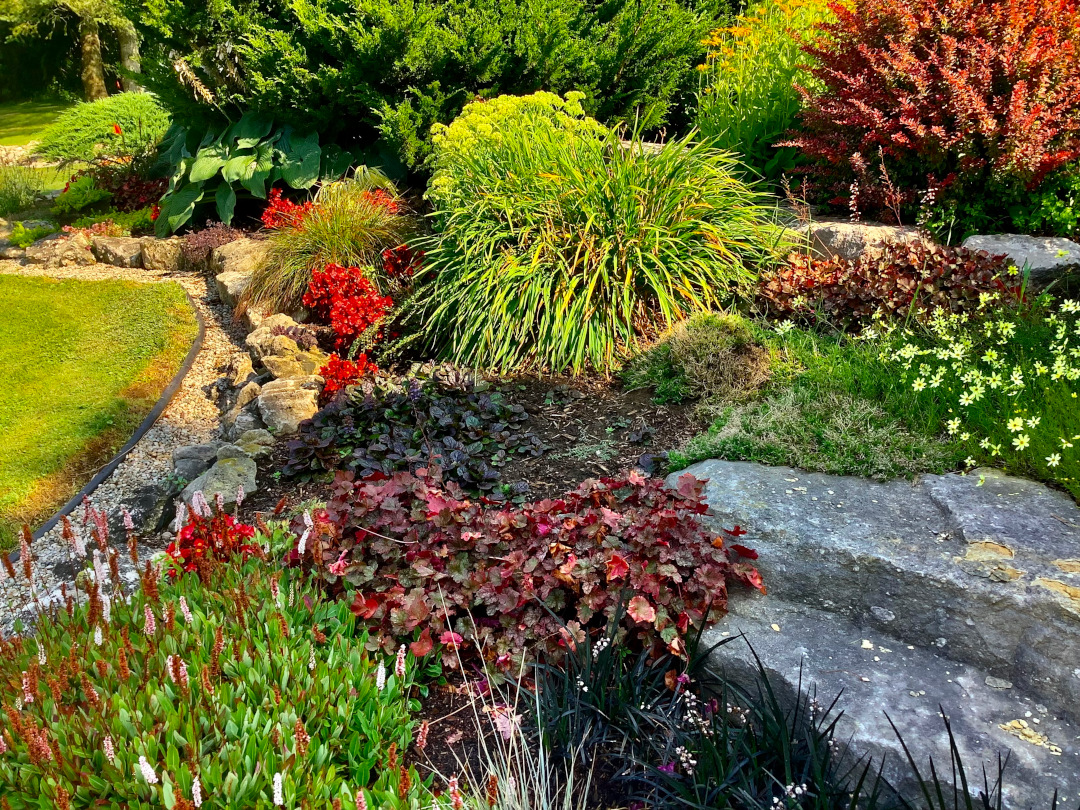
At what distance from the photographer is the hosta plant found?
12.3 ft

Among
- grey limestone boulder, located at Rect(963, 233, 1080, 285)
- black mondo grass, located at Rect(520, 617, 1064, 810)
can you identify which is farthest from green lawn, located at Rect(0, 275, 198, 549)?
grey limestone boulder, located at Rect(963, 233, 1080, 285)

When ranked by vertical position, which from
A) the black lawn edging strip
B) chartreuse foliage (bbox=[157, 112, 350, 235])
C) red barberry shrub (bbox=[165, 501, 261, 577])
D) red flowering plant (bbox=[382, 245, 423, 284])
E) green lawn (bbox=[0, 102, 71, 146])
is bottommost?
the black lawn edging strip

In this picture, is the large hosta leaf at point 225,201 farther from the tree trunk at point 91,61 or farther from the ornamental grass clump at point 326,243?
the tree trunk at point 91,61

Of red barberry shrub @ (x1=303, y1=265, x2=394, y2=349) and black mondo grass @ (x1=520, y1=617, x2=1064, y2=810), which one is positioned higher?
red barberry shrub @ (x1=303, y1=265, x2=394, y2=349)

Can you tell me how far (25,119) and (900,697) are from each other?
2746 cm

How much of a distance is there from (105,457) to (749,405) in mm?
→ 3918

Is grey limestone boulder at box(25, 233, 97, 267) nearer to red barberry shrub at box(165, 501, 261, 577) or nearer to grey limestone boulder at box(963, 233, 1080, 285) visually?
red barberry shrub at box(165, 501, 261, 577)

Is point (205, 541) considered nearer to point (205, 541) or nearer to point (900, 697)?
point (205, 541)

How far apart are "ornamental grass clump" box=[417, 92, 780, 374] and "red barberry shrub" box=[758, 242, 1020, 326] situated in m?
0.34

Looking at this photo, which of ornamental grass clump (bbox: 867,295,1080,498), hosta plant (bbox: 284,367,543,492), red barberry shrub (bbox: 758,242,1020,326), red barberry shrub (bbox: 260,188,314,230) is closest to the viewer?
ornamental grass clump (bbox: 867,295,1080,498)

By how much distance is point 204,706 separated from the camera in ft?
6.94

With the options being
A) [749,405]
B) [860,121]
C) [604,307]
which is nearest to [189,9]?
[604,307]

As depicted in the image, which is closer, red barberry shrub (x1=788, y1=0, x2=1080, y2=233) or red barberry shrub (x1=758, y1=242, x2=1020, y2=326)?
red barberry shrub (x1=758, y1=242, x2=1020, y2=326)

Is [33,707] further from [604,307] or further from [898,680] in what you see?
[604,307]
